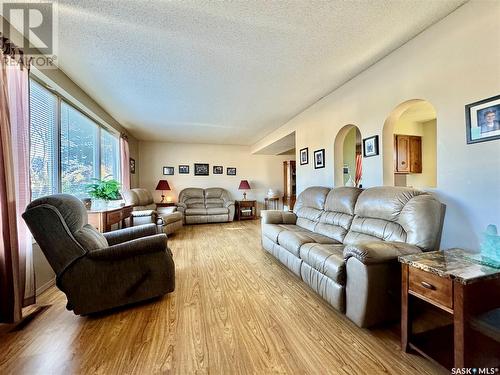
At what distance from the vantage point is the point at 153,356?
141 centimetres

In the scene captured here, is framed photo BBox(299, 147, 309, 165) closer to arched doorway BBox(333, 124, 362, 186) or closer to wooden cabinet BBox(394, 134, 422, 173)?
arched doorway BBox(333, 124, 362, 186)

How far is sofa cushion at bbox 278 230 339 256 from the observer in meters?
2.48

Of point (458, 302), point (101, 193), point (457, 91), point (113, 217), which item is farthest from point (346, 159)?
point (101, 193)

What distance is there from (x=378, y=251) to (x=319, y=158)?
2434 mm

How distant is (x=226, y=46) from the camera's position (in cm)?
222

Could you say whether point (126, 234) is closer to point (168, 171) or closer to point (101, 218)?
point (101, 218)

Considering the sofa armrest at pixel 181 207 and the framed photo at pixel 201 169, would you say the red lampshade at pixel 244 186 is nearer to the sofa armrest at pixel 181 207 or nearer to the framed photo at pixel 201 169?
the framed photo at pixel 201 169

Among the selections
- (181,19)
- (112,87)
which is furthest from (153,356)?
(112,87)

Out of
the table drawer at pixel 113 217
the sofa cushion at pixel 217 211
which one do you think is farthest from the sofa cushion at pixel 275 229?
the sofa cushion at pixel 217 211

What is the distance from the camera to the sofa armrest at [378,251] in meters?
1.58

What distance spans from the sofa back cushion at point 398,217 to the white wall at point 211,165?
17.4 ft

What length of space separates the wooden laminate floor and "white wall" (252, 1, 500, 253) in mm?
1177

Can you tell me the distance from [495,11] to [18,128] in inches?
150

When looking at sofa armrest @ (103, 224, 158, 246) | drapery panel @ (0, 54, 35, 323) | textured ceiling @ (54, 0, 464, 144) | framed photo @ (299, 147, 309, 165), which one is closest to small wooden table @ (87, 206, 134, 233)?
sofa armrest @ (103, 224, 158, 246)
